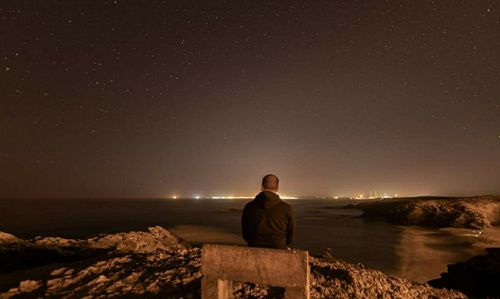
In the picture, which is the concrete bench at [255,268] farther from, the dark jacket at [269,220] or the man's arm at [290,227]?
the man's arm at [290,227]

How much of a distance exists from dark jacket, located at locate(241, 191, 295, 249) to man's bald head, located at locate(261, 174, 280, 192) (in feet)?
0.32

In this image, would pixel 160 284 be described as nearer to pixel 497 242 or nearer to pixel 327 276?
pixel 327 276

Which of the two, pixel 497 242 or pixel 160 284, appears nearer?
pixel 160 284

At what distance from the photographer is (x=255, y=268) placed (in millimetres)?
4668

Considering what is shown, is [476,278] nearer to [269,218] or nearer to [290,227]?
[290,227]

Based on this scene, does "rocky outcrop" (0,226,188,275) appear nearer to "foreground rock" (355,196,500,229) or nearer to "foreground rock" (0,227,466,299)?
"foreground rock" (0,227,466,299)

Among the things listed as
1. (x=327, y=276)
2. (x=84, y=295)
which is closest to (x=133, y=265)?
(x=84, y=295)

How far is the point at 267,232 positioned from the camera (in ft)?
17.2

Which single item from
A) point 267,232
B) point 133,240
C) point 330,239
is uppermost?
point 267,232

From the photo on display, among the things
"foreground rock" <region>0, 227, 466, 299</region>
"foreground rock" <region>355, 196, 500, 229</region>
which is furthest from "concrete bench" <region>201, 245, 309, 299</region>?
"foreground rock" <region>355, 196, 500, 229</region>

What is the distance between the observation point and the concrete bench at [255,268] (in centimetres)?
452

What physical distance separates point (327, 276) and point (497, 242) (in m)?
34.8

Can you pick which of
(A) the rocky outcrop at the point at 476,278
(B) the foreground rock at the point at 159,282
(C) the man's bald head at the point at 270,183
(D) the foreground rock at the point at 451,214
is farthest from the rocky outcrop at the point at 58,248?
(D) the foreground rock at the point at 451,214

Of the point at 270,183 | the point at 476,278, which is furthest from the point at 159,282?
the point at 476,278
